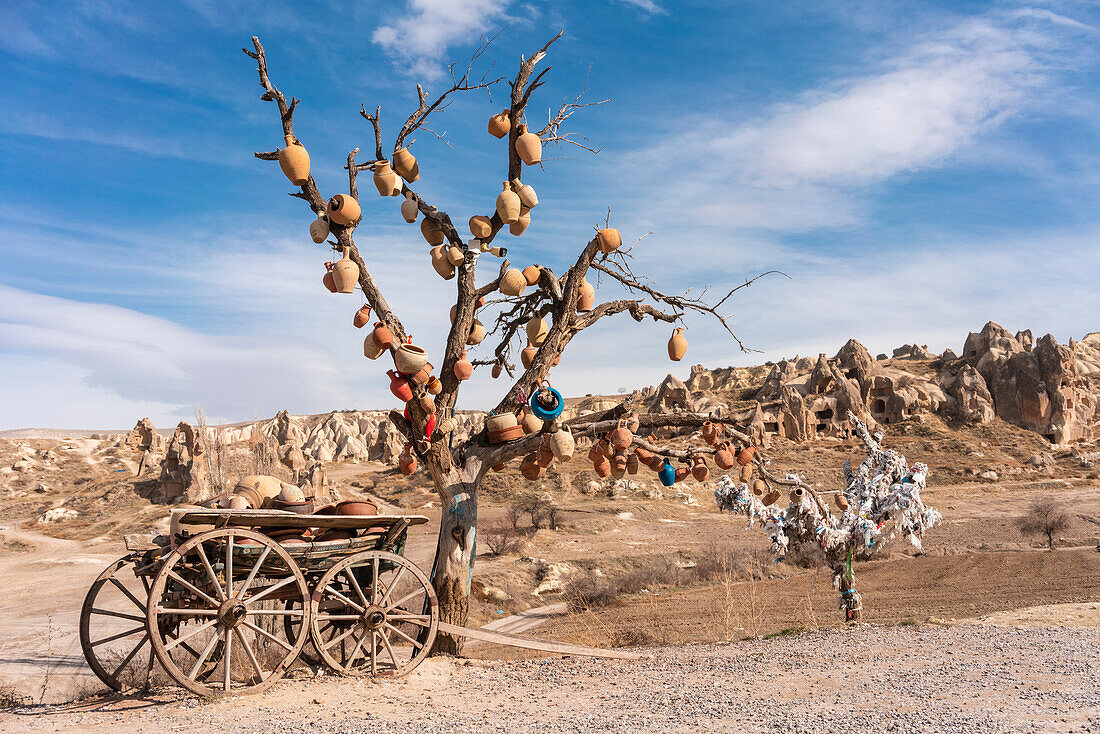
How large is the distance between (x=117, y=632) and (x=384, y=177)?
10.2m

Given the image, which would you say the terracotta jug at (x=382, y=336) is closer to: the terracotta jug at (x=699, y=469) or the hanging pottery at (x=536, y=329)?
the hanging pottery at (x=536, y=329)

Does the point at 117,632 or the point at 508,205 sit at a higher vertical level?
the point at 508,205

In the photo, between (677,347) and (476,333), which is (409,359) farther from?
(677,347)

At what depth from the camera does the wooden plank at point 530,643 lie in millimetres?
6496

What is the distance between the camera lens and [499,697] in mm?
5453

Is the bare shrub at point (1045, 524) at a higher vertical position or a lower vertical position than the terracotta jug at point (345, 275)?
lower

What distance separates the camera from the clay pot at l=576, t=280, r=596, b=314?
23.8ft

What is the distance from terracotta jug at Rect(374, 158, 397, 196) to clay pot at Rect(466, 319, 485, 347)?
1.55 meters

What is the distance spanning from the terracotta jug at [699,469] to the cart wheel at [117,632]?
470 cm

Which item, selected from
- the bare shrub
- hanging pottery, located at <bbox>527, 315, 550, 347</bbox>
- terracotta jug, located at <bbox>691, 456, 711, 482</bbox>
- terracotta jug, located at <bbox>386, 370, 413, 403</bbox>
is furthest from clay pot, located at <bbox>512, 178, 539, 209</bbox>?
the bare shrub

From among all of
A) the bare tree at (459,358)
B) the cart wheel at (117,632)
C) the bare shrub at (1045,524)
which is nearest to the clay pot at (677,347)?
the bare tree at (459,358)

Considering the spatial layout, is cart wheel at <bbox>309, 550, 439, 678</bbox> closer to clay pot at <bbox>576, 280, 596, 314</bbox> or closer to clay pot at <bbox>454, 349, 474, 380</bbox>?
clay pot at <bbox>454, 349, 474, 380</bbox>

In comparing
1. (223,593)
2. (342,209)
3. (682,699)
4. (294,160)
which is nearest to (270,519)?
(223,593)

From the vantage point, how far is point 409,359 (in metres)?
6.07
